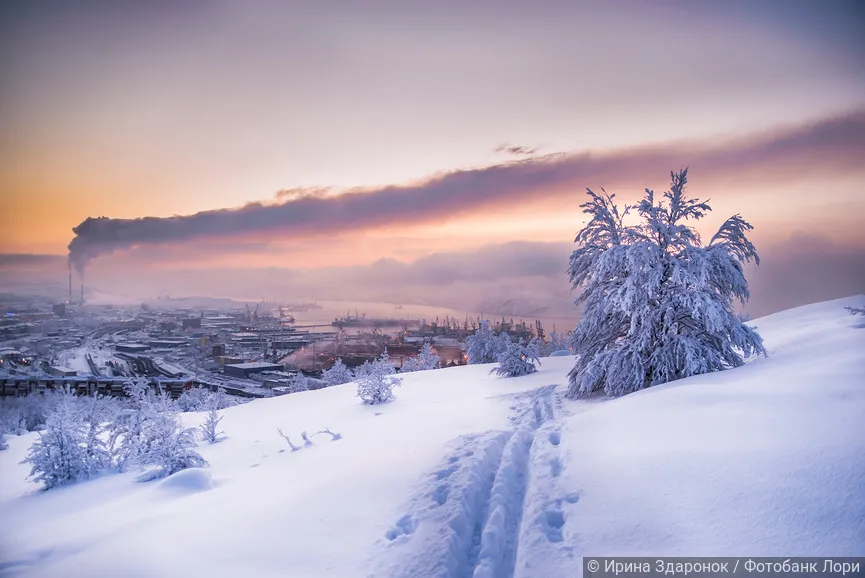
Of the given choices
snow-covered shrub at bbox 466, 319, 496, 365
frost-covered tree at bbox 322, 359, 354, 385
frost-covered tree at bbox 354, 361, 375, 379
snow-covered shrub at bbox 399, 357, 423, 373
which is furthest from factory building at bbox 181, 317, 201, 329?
snow-covered shrub at bbox 466, 319, 496, 365

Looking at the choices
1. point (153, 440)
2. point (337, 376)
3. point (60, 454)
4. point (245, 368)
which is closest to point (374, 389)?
point (153, 440)

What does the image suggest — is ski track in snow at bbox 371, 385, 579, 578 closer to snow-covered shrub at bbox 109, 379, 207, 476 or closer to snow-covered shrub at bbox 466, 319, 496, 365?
snow-covered shrub at bbox 109, 379, 207, 476

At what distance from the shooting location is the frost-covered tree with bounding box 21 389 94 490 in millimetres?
7703

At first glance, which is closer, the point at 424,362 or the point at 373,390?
the point at 373,390

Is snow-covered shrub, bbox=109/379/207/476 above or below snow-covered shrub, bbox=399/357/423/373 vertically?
above

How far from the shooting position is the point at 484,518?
15.4ft

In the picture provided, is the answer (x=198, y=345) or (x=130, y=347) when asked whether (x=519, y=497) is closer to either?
(x=130, y=347)

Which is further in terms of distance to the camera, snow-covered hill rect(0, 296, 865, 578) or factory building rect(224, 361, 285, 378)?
factory building rect(224, 361, 285, 378)

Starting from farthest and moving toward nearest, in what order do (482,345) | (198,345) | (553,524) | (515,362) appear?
(198,345) < (482,345) < (515,362) < (553,524)

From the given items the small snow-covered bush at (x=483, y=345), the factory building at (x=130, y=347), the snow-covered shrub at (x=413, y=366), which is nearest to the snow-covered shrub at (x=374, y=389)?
the small snow-covered bush at (x=483, y=345)

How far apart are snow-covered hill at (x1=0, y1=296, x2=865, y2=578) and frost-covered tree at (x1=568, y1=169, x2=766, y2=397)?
158 centimetres

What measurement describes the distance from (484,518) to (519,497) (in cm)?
66

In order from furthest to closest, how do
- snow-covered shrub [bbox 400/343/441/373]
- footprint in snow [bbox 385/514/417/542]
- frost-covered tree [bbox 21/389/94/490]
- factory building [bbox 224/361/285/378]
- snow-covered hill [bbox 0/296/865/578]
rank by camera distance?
factory building [bbox 224/361/285/378]
snow-covered shrub [bbox 400/343/441/373]
frost-covered tree [bbox 21/389/94/490]
footprint in snow [bbox 385/514/417/542]
snow-covered hill [bbox 0/296/865/578]

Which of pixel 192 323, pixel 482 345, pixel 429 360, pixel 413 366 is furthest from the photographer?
pixel 192 323
